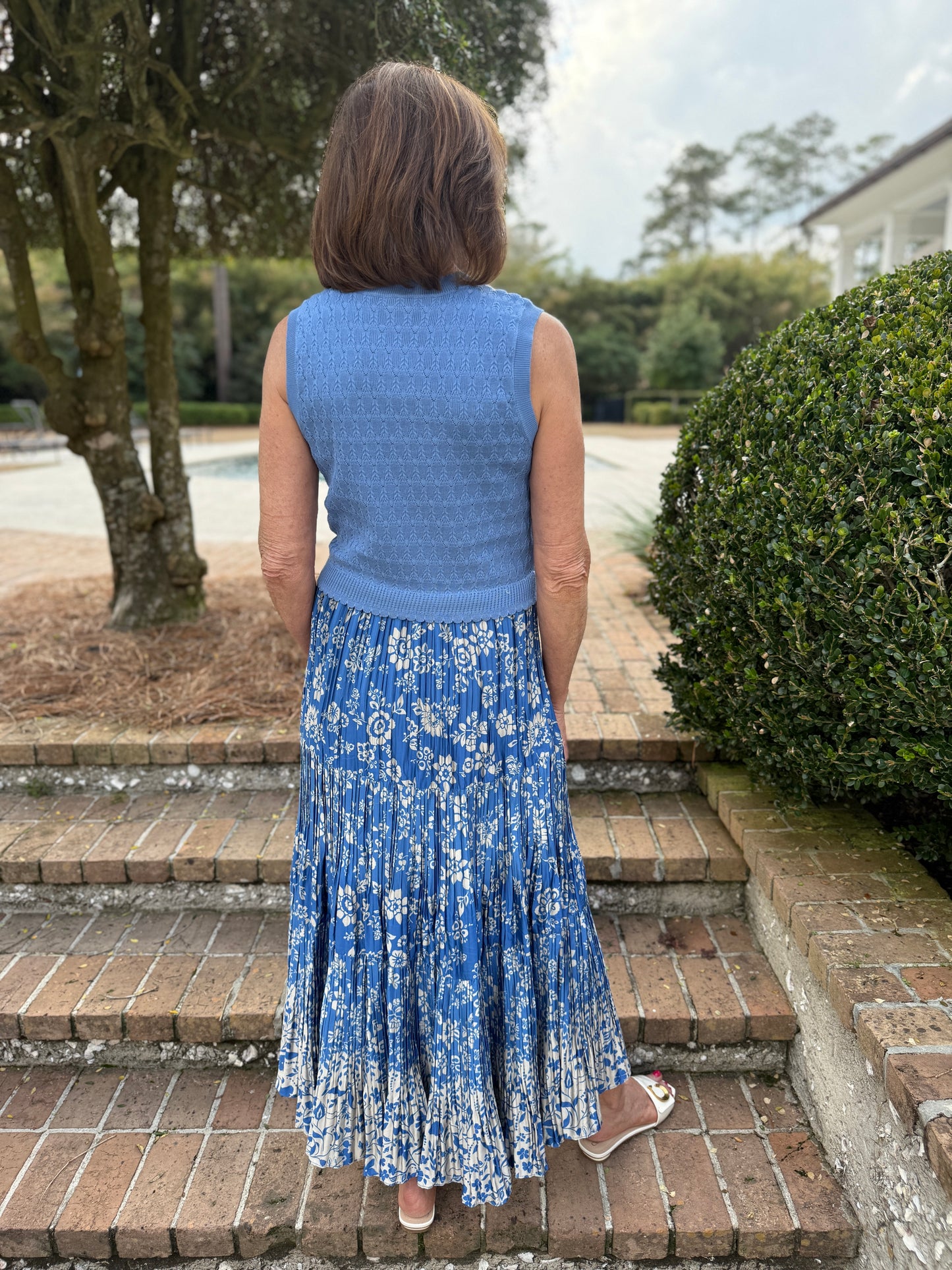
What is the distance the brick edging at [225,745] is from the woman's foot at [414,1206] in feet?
4.17

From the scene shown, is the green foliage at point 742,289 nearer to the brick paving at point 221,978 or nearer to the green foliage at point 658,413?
the green foliage at point 658,413

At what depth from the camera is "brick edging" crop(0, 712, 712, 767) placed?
8.60 ft

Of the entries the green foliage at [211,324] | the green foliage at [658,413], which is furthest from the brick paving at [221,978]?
the green foliage at [211,324]

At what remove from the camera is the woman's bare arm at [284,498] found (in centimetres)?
135

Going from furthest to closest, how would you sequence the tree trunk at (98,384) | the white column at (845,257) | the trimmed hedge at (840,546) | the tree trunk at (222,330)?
the tree trunk at (222,330) → the white column at (845,257) → the tree trunk at (98,384) → the trimmed hedge at (840,546)

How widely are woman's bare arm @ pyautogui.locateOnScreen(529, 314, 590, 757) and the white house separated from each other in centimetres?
1029

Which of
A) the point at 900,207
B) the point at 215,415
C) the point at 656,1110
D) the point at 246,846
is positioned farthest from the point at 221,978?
the point at 215,415

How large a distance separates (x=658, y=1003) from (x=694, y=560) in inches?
42.1

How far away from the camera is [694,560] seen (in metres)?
2.15

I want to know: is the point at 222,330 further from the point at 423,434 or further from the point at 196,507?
the point at 423,434

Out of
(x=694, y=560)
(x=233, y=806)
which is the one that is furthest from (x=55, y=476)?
(x=694, y=560)

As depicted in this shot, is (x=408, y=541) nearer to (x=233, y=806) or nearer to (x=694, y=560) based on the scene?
(x=694, y=560)

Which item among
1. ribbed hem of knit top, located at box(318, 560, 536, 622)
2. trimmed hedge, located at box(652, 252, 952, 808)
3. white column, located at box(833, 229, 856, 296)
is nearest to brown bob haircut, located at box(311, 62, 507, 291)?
ribbed hem of knit top, located at box(318, 560, 536, 622)

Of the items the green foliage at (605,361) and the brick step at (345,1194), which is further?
the green foliage at (605,361)
